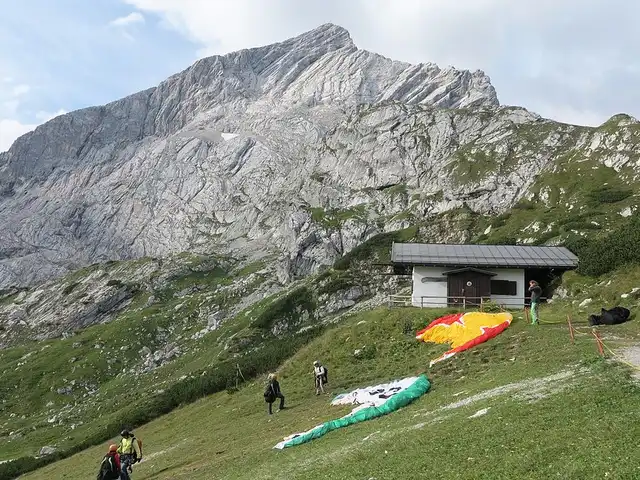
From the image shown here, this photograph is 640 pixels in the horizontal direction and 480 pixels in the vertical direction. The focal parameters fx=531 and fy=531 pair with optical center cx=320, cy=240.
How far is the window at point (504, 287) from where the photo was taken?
56750 mm

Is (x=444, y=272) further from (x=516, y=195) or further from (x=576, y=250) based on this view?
(x=516, y=195)

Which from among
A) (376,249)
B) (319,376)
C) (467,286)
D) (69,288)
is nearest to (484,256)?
(467,286)

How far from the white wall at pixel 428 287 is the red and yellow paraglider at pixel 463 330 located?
12.4 meters

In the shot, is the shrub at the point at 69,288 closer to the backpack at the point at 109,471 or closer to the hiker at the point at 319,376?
the hiker at the point at 319,376

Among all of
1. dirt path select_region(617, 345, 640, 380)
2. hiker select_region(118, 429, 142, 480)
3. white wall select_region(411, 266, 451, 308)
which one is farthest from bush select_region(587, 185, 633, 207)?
hiker select_region(118, 429, 142, 480)

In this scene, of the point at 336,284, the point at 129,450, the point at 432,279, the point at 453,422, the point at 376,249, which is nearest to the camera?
the point at 453,422

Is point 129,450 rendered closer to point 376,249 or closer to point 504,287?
point 504,287

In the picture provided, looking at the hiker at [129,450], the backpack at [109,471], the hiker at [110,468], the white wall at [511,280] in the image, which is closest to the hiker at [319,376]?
the hiker at [129,450]

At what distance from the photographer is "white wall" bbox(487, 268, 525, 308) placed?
56.5 m

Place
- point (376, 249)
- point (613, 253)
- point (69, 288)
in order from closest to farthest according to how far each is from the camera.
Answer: point (613, 253)
point (376, 249)
point (69, 288)

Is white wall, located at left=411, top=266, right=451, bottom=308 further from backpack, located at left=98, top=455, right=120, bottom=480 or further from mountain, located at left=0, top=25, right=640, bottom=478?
backpack, located at left=98, top=455, right=120, bottom=480

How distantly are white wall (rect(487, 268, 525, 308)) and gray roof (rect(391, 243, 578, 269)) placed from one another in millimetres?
1010

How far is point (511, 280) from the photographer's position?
A: 5688 centimetres

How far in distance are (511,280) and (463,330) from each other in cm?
2115
